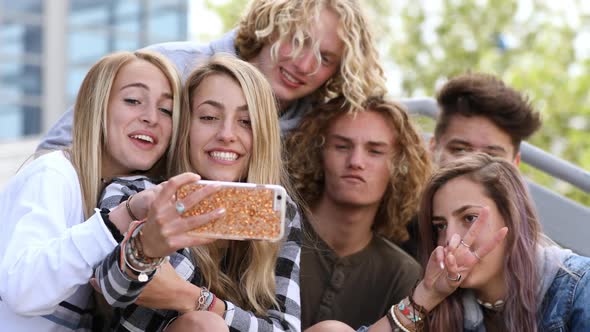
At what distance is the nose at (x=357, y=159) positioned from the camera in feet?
13.1

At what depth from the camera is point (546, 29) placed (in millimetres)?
14602

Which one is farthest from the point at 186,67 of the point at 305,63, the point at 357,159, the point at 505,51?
the point at 505,51

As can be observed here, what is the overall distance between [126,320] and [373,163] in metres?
1.52

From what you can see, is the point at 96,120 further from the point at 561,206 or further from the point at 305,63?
the point at 561,206

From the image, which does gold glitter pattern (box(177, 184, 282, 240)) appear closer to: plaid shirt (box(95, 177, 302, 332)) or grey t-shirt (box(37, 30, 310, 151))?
plaid shirt (box(95, 177, 302, 332))

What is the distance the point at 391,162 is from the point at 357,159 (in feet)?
0.76

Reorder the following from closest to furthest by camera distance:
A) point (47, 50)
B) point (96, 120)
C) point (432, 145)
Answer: point (96, 120) → point (432, 145) → point (47, 50)

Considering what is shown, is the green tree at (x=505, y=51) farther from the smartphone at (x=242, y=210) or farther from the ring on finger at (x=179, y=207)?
the ring on finger at (x=179, y=207)

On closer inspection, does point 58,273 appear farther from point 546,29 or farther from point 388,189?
point 546,29

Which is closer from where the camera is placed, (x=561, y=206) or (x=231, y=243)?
(x=231, y=243)

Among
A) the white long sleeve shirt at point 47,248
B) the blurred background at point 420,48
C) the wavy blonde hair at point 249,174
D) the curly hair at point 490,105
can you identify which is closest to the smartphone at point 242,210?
the white long sleeve shirt at point 47,248

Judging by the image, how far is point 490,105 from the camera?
4449 millimetres

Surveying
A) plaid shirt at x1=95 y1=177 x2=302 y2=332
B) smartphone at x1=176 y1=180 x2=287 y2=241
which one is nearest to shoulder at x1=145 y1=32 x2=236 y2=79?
plaid shirt at x1=95 y1=177 x2=302 y2=332

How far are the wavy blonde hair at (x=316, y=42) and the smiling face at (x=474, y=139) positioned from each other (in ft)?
1.42
